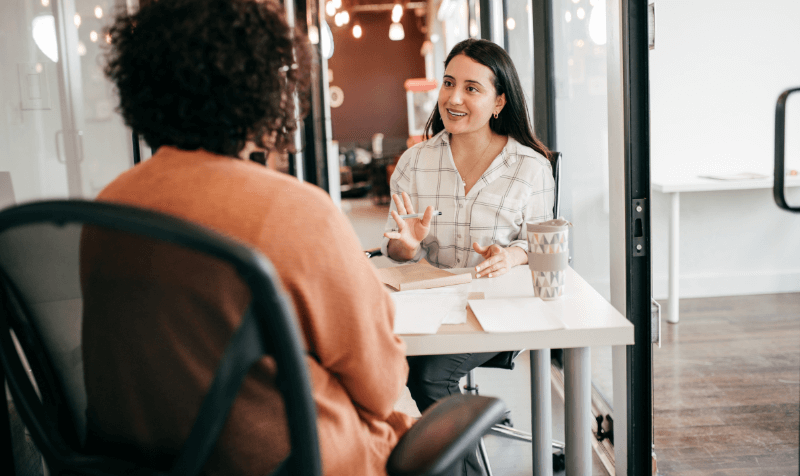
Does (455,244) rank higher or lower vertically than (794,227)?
higher

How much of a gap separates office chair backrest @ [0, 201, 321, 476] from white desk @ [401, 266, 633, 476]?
525mm

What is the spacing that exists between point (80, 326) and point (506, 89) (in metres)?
1.72

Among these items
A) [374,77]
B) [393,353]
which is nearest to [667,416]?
[393,353]

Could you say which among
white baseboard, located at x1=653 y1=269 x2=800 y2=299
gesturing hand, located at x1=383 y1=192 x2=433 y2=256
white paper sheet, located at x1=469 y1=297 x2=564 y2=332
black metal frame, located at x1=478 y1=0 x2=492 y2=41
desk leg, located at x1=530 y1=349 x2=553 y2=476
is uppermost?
black metal frame, located at x1=478 y1=0 x2=492 y2=41

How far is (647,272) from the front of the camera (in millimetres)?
1838

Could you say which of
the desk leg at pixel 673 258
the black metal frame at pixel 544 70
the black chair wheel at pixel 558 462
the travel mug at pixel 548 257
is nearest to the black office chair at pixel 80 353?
the travel mug at pixel 548 257

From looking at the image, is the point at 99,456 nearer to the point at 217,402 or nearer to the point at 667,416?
the point at 217,402

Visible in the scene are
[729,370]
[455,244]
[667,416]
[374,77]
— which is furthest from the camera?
[374,77]

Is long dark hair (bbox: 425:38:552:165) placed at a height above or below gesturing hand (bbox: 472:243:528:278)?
above

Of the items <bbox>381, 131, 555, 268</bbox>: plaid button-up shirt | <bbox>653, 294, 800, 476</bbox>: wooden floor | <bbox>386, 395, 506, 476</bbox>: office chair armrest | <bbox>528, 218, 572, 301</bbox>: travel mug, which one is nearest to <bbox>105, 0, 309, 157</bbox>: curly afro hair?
<bbox>386, 395, 506, 476</bbox>: office chair armrest

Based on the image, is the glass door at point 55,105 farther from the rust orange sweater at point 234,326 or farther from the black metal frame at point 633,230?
the black metal frame at point 633,230

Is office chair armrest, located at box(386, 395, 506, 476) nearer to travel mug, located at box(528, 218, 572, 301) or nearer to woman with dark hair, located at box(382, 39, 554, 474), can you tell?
travel mug, located at box(528, 218, 572, 301)

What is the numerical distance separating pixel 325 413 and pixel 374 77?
44.9 feet

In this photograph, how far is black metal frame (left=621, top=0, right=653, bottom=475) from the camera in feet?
5.70
